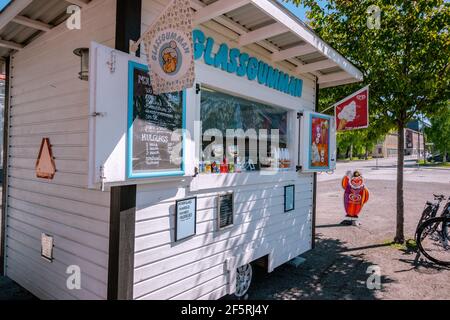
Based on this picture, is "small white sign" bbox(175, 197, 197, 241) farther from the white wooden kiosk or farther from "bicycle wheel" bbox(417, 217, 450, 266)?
"bicycle wheel" bbox(417, 217, 450, 266)

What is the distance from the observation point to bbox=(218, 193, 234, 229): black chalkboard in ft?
13.5

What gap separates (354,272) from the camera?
5.51 m

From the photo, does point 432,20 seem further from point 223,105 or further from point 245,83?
point 223,105

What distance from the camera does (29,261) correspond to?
14.3 ft

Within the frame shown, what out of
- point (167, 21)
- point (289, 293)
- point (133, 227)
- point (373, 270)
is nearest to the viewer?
point (167, 21)

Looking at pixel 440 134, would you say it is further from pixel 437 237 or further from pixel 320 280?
pixel 320 280

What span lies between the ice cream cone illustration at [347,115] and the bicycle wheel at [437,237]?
2.41 m

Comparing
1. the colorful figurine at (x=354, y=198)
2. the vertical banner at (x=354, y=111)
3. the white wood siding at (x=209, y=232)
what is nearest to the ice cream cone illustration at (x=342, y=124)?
the vertical banner at (x=354, y=111)

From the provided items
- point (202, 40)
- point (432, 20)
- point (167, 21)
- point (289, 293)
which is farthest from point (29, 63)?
point (432, 20)

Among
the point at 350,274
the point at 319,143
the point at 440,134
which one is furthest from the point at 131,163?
the point at 440,134

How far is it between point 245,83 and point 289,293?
3226mm

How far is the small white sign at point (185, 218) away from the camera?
3490 mm

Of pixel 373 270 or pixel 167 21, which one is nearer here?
pixel 167 21
